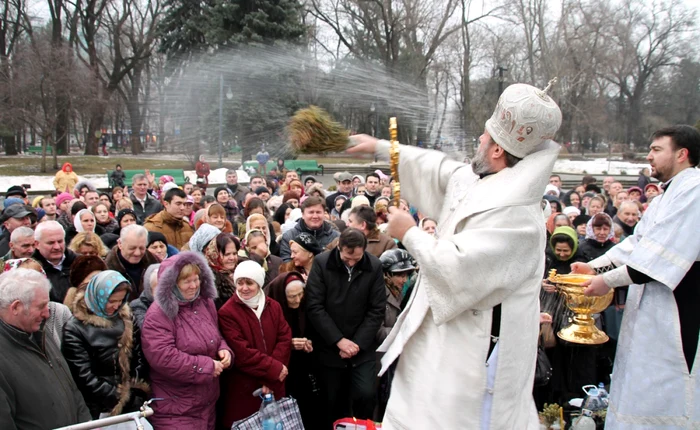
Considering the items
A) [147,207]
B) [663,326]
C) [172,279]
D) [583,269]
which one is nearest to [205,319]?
[172,279]

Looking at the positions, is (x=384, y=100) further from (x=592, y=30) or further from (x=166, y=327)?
(x=592, y=30)

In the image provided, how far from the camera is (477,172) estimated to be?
104 inches

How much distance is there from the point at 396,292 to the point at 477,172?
276 centimetres

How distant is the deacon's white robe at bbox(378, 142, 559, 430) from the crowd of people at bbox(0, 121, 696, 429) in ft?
0.27

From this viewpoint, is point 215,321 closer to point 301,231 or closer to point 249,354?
point 249,354

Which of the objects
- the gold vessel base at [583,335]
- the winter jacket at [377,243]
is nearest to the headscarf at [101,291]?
the winter jacket at [377,243]

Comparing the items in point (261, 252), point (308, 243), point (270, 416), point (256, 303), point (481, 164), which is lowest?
point (270, 416)

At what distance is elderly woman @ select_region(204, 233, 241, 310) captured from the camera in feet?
15.9

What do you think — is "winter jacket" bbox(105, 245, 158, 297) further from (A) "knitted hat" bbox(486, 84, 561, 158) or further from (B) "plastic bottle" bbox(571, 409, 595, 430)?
(B) "plastic bottle" bbox(571, 409, 595, 430)

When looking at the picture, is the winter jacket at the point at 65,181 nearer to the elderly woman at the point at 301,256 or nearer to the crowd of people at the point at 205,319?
the crowd of people at the point at 205,319

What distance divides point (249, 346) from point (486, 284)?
8.01 ft

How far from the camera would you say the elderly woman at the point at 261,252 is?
5.58 m

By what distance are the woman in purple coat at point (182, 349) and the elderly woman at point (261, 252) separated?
A: 1.40 metres

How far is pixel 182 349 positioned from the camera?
156 inches
